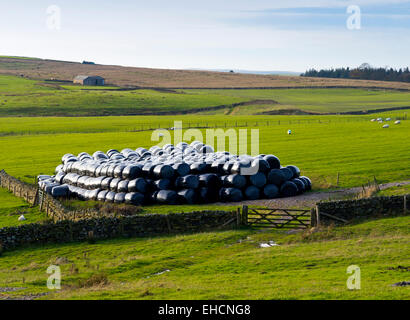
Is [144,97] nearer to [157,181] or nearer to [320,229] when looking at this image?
[157,181]

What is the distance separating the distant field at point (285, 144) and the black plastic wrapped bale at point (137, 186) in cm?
1231

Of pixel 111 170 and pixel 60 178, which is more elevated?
pixel 111 170

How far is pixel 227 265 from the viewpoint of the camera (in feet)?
67.4

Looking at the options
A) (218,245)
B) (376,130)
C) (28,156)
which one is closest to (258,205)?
(218,245)

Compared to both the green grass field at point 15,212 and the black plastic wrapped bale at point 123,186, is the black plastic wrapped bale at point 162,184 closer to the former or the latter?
the black plastic wrapped bale at point 123,186

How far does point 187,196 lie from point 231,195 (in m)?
2.74

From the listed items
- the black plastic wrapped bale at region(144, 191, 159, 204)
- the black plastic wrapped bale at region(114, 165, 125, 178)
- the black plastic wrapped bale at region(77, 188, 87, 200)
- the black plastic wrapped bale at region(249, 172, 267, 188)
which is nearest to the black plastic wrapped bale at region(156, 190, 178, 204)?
the black plastic wrapped bale at region(144, 191, 159, 204)

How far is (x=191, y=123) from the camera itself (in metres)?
95.7

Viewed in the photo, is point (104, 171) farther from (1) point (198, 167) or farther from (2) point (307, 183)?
(2) point (307, 183)

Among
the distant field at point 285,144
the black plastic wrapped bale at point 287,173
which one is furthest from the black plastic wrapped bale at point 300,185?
the distant field at point 285,144

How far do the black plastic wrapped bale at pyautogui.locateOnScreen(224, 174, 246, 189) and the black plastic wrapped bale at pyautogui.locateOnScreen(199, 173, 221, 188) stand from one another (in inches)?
23.2

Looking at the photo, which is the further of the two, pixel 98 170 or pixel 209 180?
pixel 98 170

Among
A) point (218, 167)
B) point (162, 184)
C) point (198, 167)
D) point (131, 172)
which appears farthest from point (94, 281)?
point (218, 167)
